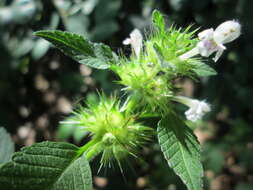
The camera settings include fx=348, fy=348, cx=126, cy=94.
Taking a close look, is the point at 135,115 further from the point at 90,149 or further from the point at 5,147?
the point at 5,147

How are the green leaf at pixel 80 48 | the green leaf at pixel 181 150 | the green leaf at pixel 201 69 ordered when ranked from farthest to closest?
the green leaf at pixel 201 69
the green leaf at pixel 80 48
the green leaf at pixel 181 150

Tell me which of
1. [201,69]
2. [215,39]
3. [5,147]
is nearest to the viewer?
[215,39]

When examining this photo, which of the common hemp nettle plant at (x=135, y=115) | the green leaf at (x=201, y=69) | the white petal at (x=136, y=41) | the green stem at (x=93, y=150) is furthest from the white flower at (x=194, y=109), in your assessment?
the green stem at (x=93, y=150)

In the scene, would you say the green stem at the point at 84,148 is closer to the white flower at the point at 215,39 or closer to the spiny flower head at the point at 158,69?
the spiny flower head at the point at 158,69

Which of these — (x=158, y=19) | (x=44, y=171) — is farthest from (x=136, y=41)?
(x=44, y=171)

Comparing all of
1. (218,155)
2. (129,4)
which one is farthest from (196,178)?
(218,155)

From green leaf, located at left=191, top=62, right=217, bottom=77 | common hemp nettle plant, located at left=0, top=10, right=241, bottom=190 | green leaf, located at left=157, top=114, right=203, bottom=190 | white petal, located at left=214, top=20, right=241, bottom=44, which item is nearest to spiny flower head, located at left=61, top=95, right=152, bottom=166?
common hemp nettle plant, located at left=0, top=10, right=241, bottom=190
